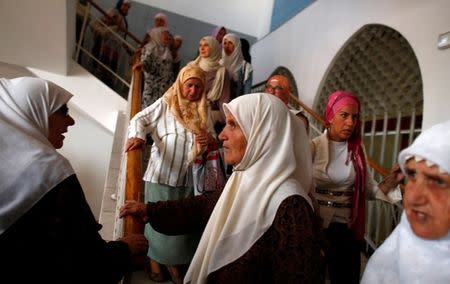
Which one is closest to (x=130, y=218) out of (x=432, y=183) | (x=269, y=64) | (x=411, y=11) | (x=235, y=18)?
(x=432, y=183)

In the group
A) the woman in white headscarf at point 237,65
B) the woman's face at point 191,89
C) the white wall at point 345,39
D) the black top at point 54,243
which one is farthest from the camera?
the woman in white headscarf at point 237,65

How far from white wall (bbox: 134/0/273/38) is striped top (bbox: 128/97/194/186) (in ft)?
19.1

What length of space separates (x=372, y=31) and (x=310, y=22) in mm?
1402

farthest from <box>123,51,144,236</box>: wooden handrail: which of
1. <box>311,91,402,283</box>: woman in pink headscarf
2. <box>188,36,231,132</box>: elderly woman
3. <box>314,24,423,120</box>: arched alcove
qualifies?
<box>314,24,423,120</box>: arched alcove

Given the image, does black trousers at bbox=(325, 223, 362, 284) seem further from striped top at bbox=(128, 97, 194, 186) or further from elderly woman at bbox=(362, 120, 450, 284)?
elderly woman at bbox=(362, 120, 450, 284)

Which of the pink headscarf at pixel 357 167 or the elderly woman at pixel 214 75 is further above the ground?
the elderly woman at pixel 214 75

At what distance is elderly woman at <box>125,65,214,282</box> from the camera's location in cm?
187

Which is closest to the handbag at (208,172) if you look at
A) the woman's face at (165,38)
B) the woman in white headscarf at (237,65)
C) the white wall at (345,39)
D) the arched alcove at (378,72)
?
the woman in white headscarf at (237,65)

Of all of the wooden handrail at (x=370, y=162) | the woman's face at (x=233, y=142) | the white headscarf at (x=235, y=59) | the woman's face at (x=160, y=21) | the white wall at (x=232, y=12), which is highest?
the white wall at (x=232, y=12)

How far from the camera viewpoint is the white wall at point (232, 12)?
734 centimetres

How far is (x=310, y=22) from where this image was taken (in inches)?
215

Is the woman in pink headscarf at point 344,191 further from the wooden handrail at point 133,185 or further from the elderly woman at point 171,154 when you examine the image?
the wooden handrail at point 133,185

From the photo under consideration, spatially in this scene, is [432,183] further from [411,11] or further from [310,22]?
[310,22]

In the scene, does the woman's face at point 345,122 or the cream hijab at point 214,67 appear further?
the cream hijab at point 214,67
